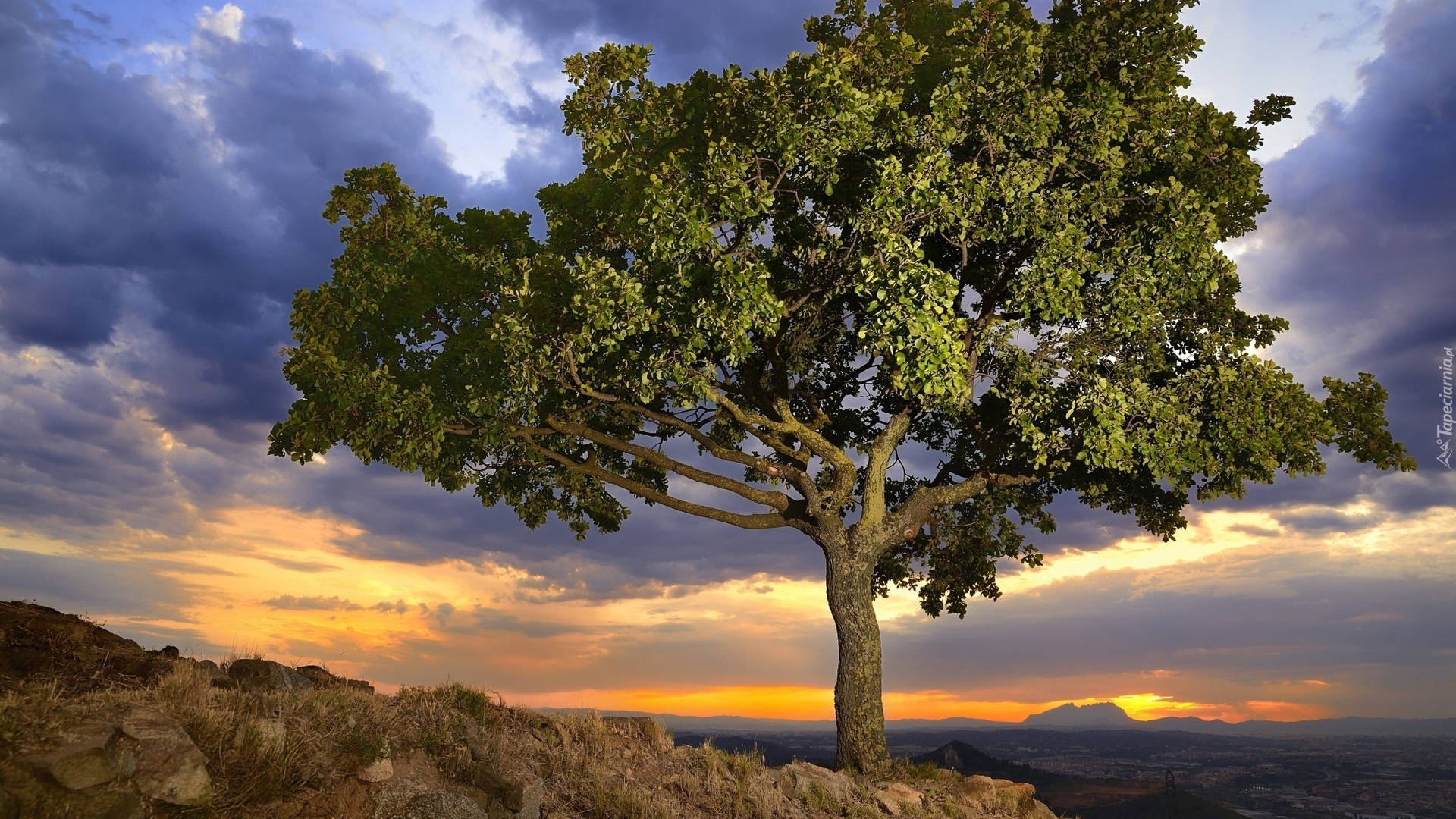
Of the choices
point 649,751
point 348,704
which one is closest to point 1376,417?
point 649,751

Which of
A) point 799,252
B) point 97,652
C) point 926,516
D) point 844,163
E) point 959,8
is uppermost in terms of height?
point 959,8

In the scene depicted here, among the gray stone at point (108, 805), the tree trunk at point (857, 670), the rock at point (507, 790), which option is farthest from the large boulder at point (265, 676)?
the tree trunk at point (857, 670)

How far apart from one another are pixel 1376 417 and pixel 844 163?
13.7 meters

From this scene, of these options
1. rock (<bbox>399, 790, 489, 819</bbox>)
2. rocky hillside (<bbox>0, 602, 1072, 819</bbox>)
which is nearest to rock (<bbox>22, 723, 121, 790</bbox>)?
rocky hillside (<bbox>0, 602, 1072, 819</bbox>)

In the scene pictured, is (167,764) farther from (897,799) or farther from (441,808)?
(897,799)

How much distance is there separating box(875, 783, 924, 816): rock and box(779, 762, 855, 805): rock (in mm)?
624

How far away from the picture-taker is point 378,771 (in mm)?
10922

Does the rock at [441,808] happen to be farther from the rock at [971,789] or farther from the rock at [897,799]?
the rock at [971,789]

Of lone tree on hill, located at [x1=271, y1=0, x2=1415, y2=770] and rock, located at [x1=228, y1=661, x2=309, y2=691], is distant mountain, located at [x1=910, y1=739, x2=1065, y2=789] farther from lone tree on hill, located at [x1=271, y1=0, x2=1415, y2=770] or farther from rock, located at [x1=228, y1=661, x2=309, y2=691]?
rock, located at [x1=228, y1=661, x2=309, y2=691]

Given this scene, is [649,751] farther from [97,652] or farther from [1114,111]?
[1114,111]

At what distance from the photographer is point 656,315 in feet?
57.5

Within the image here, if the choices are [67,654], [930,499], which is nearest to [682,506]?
Result: [930,499]

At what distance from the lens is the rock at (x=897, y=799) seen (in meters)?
16.9

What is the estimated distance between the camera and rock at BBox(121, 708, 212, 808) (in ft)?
28.8
